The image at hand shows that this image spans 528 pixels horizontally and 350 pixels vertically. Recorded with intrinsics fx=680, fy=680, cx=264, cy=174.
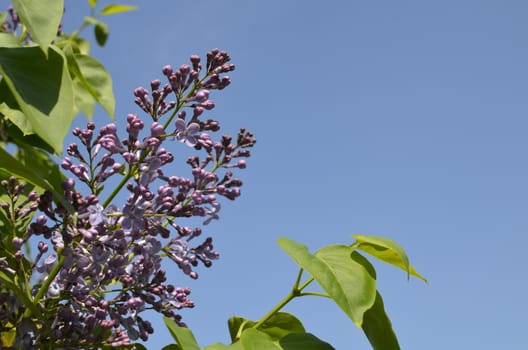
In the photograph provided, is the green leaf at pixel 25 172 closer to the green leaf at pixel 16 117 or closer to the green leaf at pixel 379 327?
the green leaf at pixel 16 117

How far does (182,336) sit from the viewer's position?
4.54 ft

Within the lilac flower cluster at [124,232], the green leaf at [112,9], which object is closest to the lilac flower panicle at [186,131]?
the lilac flower cluster at [124,232]

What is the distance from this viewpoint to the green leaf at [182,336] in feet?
4.43

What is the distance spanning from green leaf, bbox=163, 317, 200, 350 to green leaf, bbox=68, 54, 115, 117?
0.47 meters

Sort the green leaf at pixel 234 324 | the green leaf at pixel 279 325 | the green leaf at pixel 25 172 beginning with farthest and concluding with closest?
1. the green leaf at pixel 234 324
2. the green leaf at pixel 279 325
3. the green leaf at pixel 25 172

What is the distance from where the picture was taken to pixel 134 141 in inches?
55.8

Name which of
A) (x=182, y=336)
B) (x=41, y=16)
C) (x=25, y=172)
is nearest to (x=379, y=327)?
(x=182, y=336)

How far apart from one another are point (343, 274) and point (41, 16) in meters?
0.79

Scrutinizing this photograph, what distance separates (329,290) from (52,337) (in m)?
0.58

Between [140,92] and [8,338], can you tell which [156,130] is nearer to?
[140,92]

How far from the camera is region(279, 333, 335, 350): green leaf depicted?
1501 mm

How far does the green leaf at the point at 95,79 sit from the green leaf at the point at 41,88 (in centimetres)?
24

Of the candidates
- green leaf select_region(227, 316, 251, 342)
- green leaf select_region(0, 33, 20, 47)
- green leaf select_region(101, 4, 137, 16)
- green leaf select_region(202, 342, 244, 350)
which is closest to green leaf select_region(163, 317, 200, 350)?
green leaf select_region(202, 342, 244, 350)

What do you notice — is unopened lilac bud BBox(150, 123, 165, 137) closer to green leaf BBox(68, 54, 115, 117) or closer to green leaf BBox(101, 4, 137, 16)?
green leaf BBox(68, 54, 115, 117)
